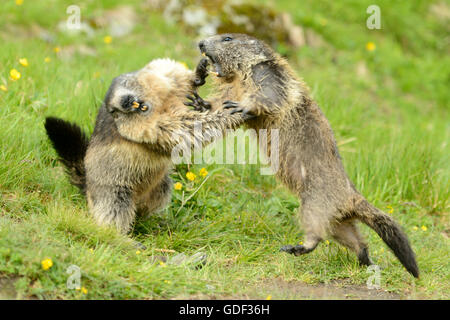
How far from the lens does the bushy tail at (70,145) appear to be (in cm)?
553

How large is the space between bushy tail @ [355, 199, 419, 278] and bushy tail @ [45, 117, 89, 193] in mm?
2736

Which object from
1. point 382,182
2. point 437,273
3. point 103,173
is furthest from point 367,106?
point 103,173

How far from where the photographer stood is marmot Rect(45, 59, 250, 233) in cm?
520

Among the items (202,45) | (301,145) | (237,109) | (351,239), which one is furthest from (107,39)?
(351,239)

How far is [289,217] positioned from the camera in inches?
245

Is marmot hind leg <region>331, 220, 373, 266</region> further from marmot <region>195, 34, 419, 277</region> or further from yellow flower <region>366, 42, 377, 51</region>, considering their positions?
yellow flower <region>366, 42, 377, 51</region>

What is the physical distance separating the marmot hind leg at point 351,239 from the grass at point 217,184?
13 cm

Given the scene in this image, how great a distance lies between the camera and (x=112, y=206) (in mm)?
5469

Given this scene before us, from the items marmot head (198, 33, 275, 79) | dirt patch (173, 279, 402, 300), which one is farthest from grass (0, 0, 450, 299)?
marmot head (198, 33, 275, 79)

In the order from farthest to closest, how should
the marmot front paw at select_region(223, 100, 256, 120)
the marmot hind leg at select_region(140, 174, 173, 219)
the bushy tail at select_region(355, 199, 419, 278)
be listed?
1. the marmot hind leg at select_region(140, 174, 173, 219)
2. the marmot front paw at select_region(223, 100, 256, 120)
3. the bushy tail at select_region(355, 199, 419, 278)

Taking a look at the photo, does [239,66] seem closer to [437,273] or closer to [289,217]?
[289,217]

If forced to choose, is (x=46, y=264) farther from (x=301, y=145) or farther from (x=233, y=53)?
(x=233, y=53)

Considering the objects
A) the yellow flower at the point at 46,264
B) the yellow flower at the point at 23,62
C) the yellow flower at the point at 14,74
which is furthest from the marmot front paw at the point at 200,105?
the yellow flower at the point at 23,62

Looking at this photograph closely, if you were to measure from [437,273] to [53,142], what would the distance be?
12.6ft
